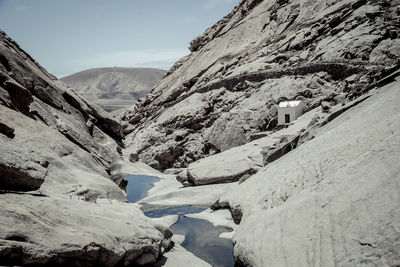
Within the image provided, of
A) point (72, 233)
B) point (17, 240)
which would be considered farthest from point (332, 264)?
point (17, 240)

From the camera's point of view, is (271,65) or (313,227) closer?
(313,227)

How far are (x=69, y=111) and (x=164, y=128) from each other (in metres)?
13.8

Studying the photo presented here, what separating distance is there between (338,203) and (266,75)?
83.0 feet

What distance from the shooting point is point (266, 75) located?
3017 centimetres

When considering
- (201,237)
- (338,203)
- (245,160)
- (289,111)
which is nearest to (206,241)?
(201,237)

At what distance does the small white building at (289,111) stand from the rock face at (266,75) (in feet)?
5.14

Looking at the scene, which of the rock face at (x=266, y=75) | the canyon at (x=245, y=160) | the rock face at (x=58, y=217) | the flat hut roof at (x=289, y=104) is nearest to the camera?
the rock face at (x=58, y=217)

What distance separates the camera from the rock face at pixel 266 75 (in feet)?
80.9

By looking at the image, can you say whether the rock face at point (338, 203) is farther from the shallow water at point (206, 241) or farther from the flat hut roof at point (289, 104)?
the flat hut roof at point (289, 104)

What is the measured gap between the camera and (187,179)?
19188 millimetres

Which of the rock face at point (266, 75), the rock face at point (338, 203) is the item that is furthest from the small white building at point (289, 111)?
the rock face at point (338, 203)

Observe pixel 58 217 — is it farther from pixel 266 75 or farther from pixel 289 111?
pixel 266 75

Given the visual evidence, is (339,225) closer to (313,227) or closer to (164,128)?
(313,227)

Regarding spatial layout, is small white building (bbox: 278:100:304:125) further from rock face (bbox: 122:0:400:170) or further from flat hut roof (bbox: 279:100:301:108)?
rock face (bbox: 122:0:400:170)
